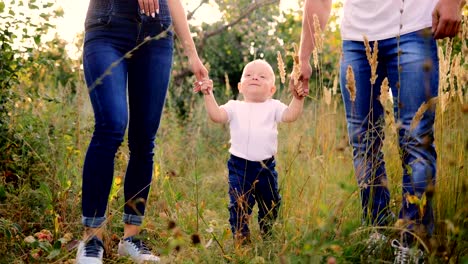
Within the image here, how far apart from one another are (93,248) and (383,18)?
1.61 metres

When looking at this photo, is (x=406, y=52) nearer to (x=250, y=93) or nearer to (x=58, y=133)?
(x=250, y=93)

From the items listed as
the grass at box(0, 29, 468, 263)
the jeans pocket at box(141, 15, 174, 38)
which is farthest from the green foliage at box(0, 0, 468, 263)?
the jeans pocket at box(141, 15, 174, 38)

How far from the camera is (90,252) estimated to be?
2.77 metres

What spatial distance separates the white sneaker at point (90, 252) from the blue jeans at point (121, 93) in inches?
3.2

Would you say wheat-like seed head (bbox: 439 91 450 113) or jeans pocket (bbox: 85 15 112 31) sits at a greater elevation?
jeans pocket (bbox: 85 15 112 31)

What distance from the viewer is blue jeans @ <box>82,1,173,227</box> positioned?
2760 millimetres

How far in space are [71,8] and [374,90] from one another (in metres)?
2.58

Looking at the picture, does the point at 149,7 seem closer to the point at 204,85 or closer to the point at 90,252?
the point at 204,85

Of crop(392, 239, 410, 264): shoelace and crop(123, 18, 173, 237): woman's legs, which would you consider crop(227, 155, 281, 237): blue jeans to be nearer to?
crop(123, 18, 173, 237): woman's legs

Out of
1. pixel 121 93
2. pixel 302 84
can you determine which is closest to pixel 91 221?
pixel 121 93

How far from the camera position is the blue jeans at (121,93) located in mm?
2760

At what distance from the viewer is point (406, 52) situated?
2656 mm

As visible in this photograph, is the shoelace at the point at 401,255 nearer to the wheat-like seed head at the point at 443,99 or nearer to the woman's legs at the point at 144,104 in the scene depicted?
the wheat-like seed head at the point at 443,99

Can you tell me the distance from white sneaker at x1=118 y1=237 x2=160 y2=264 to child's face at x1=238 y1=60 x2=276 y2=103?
922 millimetres
